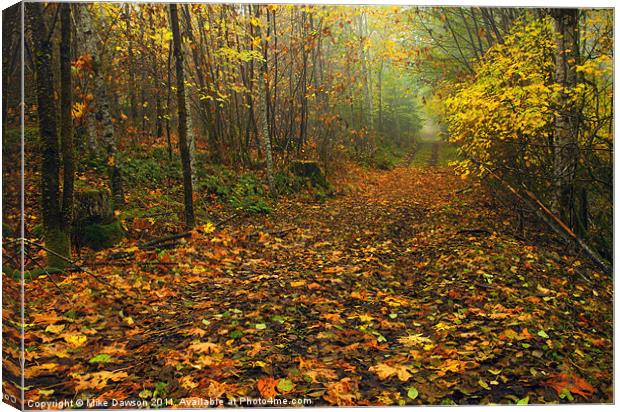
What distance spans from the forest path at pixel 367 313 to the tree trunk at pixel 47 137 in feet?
1.64

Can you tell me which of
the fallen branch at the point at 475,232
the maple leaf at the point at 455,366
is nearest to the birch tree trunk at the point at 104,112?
the maple leaf at the point at 455,366

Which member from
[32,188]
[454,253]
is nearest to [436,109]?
[454,253]

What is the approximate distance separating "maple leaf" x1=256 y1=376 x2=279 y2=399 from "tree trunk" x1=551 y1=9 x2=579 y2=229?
138 inches

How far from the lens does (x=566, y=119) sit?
13.6 feet

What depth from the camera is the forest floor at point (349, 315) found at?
328cm

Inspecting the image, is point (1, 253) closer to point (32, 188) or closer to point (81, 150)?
point (32, 188)

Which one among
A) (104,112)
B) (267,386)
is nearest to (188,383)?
(267,386)

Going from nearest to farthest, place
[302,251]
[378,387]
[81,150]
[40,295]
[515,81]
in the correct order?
[378,387]
[40,295]
[515,81]
[302,251]
[81,150]

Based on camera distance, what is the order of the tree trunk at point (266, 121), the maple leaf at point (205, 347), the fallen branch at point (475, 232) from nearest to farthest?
the maple leaf at point (205, 347) < the fallen branch at point (475, 232) < the tree trunk at point (266, 121)

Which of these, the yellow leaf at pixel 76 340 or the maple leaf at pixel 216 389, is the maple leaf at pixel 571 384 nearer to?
the maple leaf at pixel 216 389

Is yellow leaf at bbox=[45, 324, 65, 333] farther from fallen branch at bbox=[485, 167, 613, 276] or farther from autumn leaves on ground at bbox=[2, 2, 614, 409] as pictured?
fallen branch at bbox=[485, 167, 613, 276]

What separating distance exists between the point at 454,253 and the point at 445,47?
266cm

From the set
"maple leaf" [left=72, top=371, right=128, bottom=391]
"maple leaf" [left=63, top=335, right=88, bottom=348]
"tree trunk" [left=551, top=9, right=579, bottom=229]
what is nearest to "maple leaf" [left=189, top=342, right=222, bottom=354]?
"maple leaf" [left=72, top=371, right=128, bottom=391]

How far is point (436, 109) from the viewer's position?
4844mm
